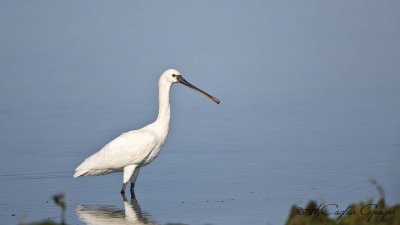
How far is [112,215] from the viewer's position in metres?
10.0

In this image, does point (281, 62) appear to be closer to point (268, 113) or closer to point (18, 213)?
point (268, 113)

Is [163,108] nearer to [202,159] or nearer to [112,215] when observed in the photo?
[202,159]

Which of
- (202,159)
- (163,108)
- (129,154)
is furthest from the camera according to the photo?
(202,159)

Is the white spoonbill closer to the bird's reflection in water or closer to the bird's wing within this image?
the bird's wing

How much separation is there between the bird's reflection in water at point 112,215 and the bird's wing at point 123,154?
92 cm

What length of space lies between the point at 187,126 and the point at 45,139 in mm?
2864

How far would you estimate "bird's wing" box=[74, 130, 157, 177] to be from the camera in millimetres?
11336

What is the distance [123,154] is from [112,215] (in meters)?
1.53

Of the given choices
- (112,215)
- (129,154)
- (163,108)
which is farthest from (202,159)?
(112,215)

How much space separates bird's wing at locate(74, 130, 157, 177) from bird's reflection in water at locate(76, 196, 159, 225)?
0.92 metres

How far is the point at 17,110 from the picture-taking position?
18.2 meters

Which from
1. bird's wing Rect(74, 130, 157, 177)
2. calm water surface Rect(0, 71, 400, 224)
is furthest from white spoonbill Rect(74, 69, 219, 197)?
calm water surface Rect(0, 71, 400, 224)

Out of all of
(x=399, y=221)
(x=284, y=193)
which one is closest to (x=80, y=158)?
(x=284, y=193)

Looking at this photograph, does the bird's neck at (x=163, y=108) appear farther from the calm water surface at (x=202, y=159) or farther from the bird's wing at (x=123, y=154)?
the calm water surface at (x=202, y=159)
